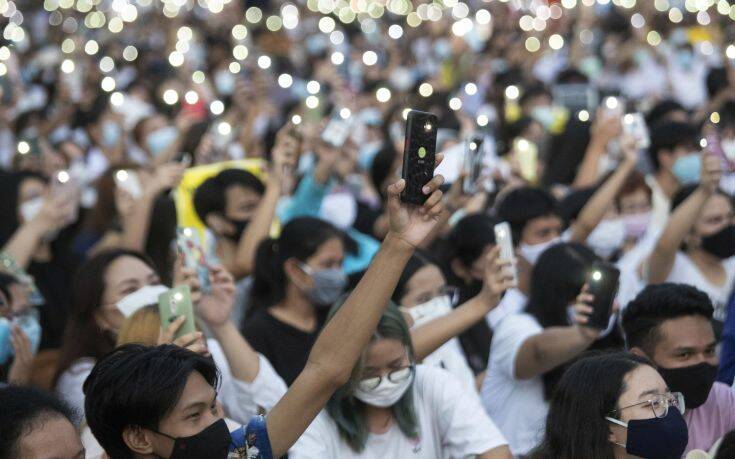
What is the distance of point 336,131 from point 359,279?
4.84 feet

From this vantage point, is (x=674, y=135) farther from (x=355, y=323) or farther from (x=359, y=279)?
(x=355, y=323)

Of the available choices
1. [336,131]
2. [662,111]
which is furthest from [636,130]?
[662,111]

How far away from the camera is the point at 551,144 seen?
30.6ft

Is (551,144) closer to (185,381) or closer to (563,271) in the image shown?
(563,271)

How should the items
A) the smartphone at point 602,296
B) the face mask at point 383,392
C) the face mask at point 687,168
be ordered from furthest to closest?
the face mask at point 687,168 < the smartphone at point 602,296 < the face mask at point 383,392

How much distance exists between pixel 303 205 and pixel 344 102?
2.64 meters

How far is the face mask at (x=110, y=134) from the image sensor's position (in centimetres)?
993

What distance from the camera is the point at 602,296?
433 centimetres

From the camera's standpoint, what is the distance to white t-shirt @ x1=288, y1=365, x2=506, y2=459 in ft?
12.7

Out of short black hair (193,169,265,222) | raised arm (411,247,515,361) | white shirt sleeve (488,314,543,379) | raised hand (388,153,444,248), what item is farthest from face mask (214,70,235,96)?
raised hand (388,153,444,248)

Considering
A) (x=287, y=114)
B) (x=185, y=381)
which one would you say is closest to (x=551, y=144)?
(x=287, y=114)

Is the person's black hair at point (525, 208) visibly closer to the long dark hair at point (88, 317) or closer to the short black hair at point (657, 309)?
the short black hair at point (657, 309)

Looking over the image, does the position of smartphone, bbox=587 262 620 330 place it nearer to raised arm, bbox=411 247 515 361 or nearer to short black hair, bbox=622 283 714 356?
short black hair, bbox=622 283 714 356

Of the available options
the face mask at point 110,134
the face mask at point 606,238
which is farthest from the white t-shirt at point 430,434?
the face mask at point 110,134
